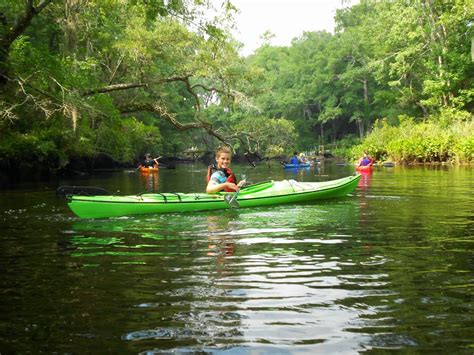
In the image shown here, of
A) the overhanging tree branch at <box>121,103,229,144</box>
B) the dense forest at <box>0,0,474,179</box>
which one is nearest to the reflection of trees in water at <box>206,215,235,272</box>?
the dense forest at <box>0,0,474,179</box>

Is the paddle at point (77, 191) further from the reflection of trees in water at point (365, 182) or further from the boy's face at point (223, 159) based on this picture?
the reflection of trees in water at point (365, 182)

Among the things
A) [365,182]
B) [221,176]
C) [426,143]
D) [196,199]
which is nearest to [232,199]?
[221,176]

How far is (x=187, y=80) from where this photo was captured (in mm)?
19844

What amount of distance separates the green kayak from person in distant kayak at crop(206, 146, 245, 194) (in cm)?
17

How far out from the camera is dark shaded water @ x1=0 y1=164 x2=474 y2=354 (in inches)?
113

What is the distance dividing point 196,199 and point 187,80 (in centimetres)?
1177

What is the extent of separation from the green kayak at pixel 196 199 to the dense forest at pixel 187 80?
163 inches

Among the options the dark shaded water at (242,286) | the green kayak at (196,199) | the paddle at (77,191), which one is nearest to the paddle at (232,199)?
the green kayak at (196,199)

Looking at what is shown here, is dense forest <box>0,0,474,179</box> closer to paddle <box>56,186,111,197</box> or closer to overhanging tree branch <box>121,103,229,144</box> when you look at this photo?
overhanging tree branch <box>121,103,229,144</box>

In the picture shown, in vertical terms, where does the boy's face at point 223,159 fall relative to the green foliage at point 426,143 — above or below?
below

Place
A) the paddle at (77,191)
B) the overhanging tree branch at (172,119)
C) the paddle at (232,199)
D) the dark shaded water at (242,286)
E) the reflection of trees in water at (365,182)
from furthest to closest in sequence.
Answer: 1. the overhanging tree branch at (172,119)
2. the reflection of trees in water at (365,182)
3. the paddle at (232,199)
4. the paddle at (77,191)
5. the dark shaded water at (242,286)

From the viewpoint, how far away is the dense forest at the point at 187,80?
13891 mm

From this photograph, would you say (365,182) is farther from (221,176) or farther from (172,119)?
(172,119)

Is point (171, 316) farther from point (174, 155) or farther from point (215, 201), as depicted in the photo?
point (174, 155)
